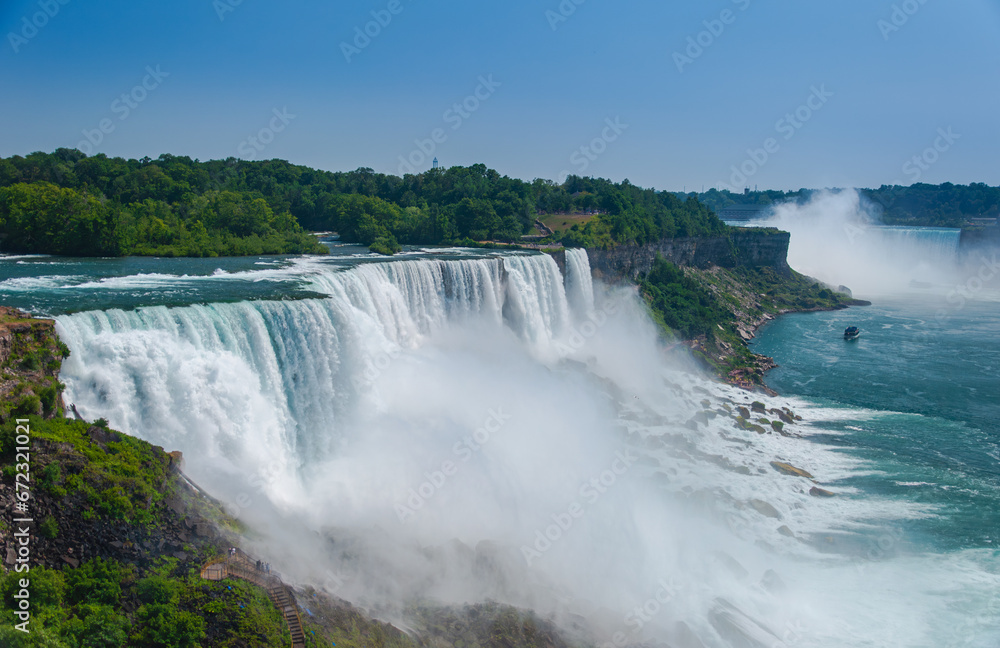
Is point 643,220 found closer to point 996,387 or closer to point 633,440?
point 996,387

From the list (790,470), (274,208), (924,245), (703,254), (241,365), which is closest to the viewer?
(241,365)

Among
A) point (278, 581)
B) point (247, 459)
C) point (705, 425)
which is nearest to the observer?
point (278, 581)

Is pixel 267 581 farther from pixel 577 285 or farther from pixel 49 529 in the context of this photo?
pixel 577 285

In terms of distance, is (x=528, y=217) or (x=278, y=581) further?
(x=528, y=217)

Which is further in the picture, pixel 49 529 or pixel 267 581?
pixel 267 581

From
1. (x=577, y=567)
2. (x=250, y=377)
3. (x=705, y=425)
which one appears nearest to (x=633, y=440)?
(x=705, y=425)

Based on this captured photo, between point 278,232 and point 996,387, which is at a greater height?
point 278,232

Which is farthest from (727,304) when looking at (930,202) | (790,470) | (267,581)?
(930,202)

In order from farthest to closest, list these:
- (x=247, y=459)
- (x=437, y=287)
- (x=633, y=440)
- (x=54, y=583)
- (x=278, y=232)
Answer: (x=278, y=232)
(x=437, y=287)
(x=633, y=440)
(x=247, y=459)
(x=54, y=583)
